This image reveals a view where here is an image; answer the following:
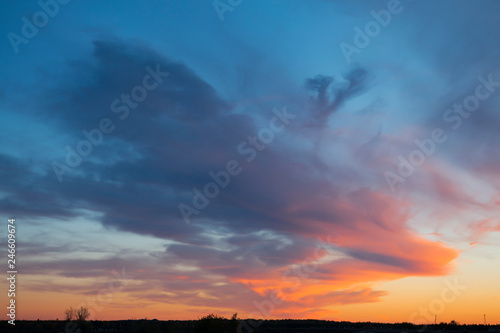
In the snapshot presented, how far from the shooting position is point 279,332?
12669 centimetres

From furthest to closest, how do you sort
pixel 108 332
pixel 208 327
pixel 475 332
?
pixel 475 332, pixel 108 332, pixel 208 327

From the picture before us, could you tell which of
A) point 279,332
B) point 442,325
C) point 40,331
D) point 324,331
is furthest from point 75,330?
point 442,325

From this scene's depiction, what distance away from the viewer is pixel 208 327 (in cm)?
8231

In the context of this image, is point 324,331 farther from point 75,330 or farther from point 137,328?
point 75,330

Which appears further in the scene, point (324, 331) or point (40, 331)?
point (324, 331)

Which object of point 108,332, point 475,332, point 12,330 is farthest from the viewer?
point 475,332

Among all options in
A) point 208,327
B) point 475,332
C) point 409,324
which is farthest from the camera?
point 409,324

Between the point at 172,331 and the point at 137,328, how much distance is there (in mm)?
7809

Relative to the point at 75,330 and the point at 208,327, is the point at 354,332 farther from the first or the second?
the point at 75,330

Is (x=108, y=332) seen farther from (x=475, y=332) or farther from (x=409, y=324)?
(x=409, y=324)

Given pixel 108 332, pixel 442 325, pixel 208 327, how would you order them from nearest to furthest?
1. pixel 208 327
2. pixel 108 332
3. pixel 442 325

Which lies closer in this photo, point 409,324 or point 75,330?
point 75,330

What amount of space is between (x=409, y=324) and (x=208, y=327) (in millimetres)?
109018

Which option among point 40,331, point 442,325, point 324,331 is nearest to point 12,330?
point 40,331
